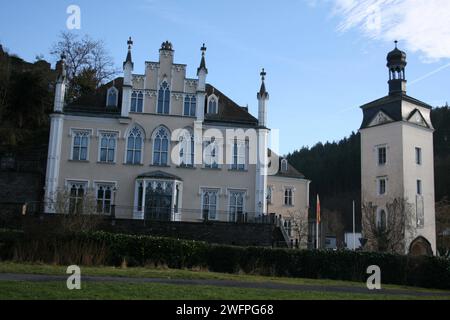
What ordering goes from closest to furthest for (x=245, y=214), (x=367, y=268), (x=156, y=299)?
1. (x=156, y=299)
2. (x=367, y=268)
3. (x=245, y=214)

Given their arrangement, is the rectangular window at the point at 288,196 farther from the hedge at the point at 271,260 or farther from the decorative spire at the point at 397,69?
the hedge at the point at 271,260

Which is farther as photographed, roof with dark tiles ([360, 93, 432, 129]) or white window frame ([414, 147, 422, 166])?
white window frame ([414, 147, 422, 166])

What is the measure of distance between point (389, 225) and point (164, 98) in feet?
75.4

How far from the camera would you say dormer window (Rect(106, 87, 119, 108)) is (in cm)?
4178

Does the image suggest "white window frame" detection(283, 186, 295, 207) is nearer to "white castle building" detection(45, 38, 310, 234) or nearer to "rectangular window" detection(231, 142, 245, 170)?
"white castle building" detection(45, 38, 310, 234)

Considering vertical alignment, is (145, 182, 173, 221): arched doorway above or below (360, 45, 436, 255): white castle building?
below

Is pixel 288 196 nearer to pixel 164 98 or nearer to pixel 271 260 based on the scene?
pixel 164 98

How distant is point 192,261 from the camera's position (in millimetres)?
26297

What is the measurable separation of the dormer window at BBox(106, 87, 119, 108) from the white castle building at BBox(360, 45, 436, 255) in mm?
28283

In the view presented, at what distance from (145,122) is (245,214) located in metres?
10.4

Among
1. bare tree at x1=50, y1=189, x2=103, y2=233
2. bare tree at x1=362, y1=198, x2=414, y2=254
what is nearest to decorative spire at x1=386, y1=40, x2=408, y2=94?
bare tree at x1=362, y1=198, x2=414, y2=254

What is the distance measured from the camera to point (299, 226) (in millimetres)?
55094
